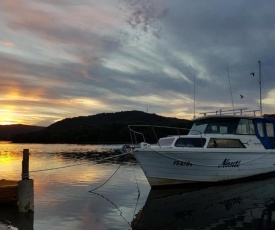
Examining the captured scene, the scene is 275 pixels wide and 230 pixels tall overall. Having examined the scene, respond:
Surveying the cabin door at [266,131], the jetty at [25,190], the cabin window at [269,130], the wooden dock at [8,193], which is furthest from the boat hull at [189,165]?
the jetty at [25,190]

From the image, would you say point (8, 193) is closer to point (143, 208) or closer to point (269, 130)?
point (143, 208)

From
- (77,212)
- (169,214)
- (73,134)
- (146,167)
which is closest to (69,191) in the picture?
(146,167)

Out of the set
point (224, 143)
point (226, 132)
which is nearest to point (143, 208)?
point (224, 143)

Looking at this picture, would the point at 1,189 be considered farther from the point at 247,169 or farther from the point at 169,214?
the point at 247,169

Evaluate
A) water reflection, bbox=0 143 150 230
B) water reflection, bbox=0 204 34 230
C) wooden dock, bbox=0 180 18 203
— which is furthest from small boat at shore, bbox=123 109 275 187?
water reflection, bbox=0 204 34 230

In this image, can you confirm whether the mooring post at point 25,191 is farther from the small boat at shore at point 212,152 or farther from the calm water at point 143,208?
the small boat at shore at point 212,152

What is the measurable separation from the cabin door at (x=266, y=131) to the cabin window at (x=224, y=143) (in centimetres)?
210

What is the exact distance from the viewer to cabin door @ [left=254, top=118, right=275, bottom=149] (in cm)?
2244

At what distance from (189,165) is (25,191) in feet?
29.5

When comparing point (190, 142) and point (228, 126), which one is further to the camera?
point (228, 126)

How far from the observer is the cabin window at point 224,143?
19812 mm

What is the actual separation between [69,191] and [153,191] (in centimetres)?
433

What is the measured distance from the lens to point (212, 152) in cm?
1930

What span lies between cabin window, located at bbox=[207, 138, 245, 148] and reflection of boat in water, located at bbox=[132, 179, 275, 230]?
89.1 inches
